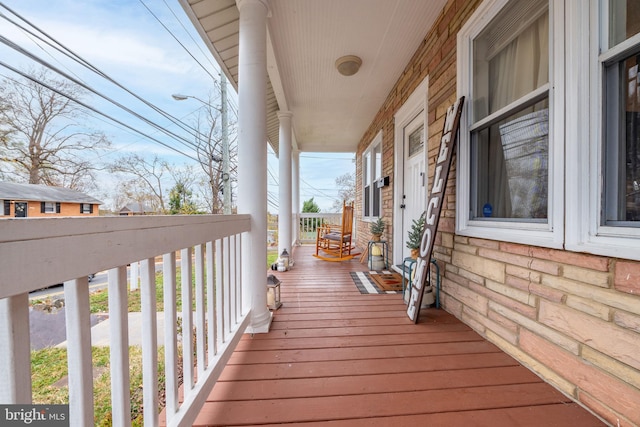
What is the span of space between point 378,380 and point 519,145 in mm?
1623

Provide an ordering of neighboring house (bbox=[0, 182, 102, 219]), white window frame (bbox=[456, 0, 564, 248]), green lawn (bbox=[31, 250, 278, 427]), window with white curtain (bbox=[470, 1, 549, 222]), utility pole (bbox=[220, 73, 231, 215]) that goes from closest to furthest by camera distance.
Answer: neighboring house (bbox=[0, 182, 102, 219]) → green lawn (bbox=[31, 250, 278, 427]) → white window frame (bbox=[456, 0, 564, 248]) → window with white curtain (bbox=[470, 1, 549, 222]) → utility pole (bbox=[220, 73, 231, 215])

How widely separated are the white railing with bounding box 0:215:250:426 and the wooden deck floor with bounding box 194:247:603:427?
238 mm

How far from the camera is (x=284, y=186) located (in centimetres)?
405

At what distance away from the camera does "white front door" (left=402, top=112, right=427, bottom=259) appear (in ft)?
9.59

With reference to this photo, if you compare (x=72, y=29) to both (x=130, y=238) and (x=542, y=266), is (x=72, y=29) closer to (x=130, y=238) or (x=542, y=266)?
(x=130, y=238)

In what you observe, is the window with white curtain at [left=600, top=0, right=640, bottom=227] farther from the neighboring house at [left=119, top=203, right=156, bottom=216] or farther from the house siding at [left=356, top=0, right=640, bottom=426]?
the neighboring house at [left=119, top=203, right=156, bottom=216]

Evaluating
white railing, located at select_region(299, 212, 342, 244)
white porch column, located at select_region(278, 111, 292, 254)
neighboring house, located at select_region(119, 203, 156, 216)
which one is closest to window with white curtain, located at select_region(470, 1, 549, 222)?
neighboring house, located at select_region(119, 203, 156, 216)

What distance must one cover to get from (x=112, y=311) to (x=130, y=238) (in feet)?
0.66

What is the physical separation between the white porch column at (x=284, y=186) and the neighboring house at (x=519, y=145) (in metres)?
1.03

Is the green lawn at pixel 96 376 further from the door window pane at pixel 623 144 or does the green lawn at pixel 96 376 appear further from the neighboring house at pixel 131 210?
the door window pane at pixel 623 144

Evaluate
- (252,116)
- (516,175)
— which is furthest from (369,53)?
(516,175)

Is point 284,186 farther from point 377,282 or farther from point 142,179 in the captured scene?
point 142,179

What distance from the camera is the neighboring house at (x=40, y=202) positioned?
0.56 metres

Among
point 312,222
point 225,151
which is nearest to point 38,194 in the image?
point 225,151
